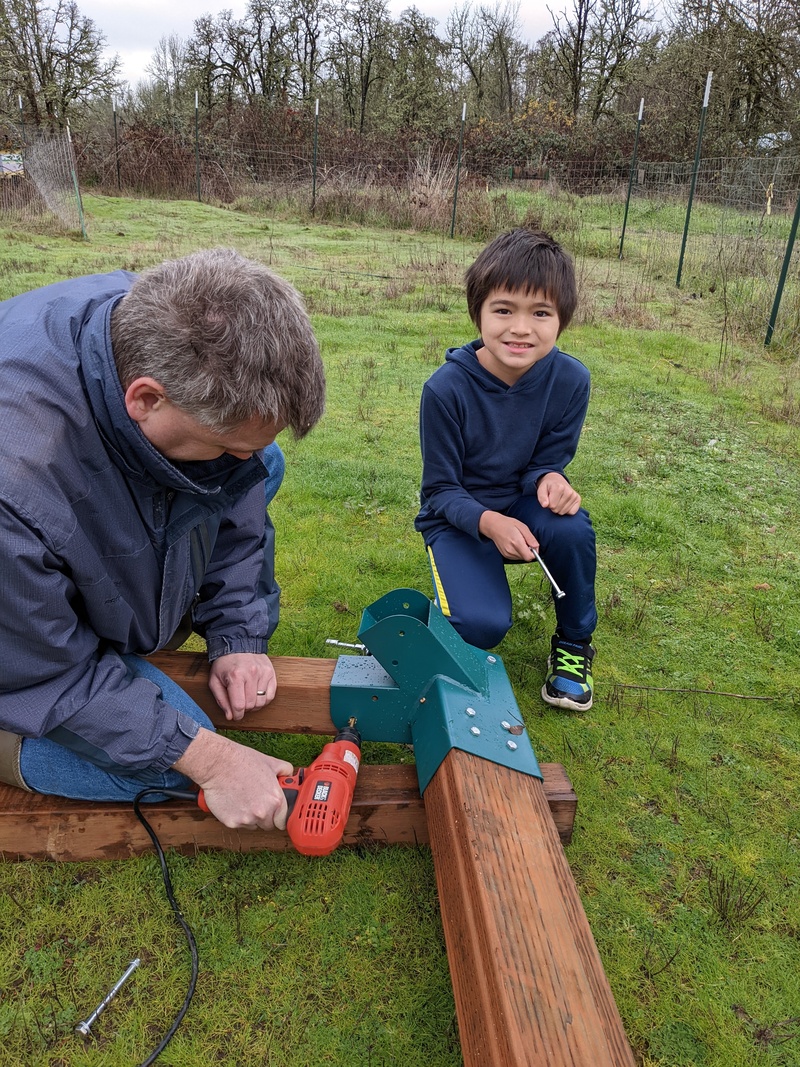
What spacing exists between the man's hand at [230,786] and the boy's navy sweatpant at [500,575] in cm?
100

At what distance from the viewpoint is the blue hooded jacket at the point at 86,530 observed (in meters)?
1.41

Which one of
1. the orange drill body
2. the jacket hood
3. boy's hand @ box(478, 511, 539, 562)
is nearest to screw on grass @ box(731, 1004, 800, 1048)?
the orange drill body

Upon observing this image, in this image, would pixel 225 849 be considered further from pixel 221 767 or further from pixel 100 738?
pixel 100 738

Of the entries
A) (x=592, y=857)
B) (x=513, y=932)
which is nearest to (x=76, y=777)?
(x=513, y=932)

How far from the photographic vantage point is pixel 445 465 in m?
2.76

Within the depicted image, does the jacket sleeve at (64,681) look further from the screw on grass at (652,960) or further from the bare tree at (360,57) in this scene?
the bare tree at (360,57)

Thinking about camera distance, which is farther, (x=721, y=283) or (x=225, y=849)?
(x=721, y=283)

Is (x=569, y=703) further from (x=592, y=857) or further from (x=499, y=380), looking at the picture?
(x=499, y=380)

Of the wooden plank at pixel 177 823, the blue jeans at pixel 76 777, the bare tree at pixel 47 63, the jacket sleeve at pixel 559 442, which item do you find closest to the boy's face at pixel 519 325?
the jacket sleeve at pixel 559 442

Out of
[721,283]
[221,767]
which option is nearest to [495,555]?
[221,767]

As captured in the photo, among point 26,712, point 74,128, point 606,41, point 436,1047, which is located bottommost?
point 436,1047

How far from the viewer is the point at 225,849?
195 cm

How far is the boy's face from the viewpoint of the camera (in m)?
2.58

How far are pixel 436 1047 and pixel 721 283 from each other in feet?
33.5
